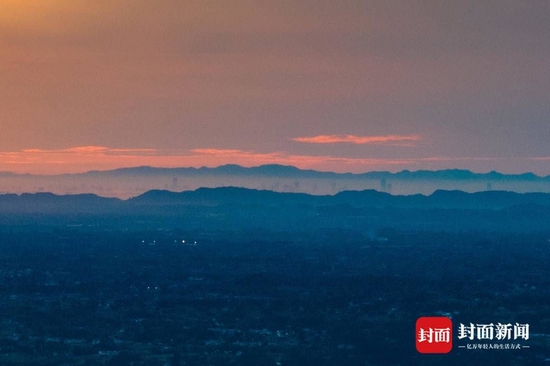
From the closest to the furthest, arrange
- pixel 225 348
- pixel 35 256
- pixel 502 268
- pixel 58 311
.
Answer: pixel 225 348 < pixel 58 311 < pixel 502 268 < pixel 35 256

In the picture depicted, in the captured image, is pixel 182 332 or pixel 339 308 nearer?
pixel 182 332

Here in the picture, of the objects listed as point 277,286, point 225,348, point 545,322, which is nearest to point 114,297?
point 277,286

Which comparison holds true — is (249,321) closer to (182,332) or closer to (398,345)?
(182,332)

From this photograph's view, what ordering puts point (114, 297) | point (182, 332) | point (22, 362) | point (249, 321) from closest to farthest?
point (22, 362), point (182, 332), point (249, 321), point (114, 297)

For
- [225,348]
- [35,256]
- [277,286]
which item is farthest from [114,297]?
[35,256]

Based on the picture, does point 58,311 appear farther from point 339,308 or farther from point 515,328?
point 515,328

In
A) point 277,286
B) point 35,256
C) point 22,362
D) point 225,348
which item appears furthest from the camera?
point 35,256
